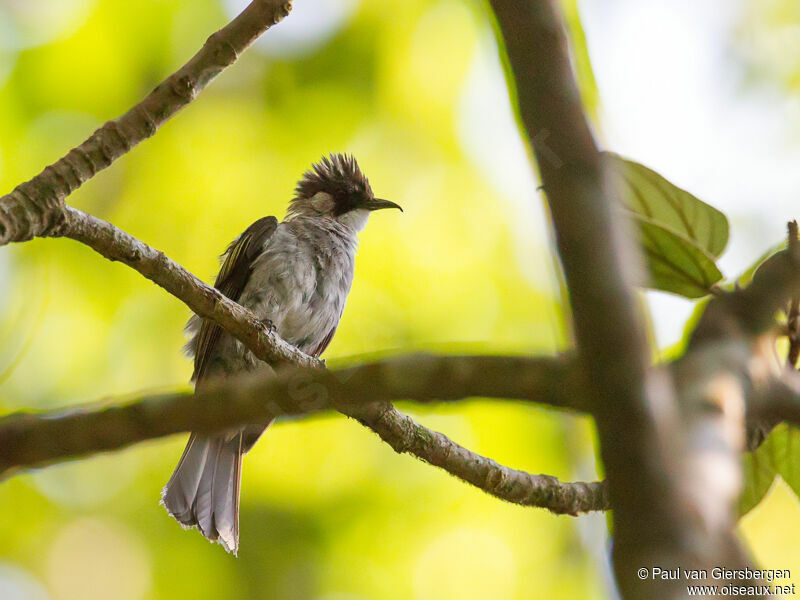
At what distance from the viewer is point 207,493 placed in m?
5.04

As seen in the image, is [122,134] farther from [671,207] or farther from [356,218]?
[356,218]

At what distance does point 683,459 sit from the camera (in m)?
0.95

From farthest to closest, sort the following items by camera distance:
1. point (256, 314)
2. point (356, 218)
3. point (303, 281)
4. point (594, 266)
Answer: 1. point (356, 218)
2. point (303, 281)
3. point (256, 314)
4. point (594, 266)

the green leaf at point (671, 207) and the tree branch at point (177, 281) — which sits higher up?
the tree branch at point (177, 281)

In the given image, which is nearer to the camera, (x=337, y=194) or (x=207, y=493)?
(x=207, y=493)

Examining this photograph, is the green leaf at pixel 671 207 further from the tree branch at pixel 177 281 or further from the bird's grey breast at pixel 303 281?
the bird's grey breast at pixel 303 281

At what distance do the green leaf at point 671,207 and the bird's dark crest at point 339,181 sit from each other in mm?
4737

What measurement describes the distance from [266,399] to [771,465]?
181cm

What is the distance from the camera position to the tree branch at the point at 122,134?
2.46 meters

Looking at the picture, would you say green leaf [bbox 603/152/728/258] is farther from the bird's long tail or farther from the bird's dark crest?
the bird's dark crest

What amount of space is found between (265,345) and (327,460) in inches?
155

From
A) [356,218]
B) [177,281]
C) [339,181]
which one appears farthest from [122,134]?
[339,181]

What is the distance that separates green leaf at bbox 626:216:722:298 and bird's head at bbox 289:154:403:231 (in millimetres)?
→ 4505

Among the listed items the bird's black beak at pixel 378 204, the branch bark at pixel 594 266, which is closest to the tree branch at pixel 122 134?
the branch bark at pixel 594 266
